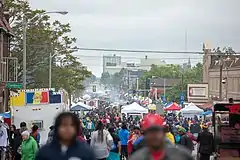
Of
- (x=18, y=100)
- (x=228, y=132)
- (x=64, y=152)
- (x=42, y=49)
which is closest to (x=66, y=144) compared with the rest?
(x=64, y=152)

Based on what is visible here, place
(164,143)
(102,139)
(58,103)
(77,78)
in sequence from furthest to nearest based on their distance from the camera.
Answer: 1. (77,78)
2. (58,103)
3. (102,139)
4. (164,143)

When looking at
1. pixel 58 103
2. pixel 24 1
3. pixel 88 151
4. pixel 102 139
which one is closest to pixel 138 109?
pixel 24 1

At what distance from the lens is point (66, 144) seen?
707cm

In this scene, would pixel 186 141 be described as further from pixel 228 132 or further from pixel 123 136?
pixel 123 136

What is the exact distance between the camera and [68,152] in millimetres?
7059

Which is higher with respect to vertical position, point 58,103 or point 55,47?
point 55,47

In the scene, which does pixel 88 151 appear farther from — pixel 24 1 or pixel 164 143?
pixel 24 1

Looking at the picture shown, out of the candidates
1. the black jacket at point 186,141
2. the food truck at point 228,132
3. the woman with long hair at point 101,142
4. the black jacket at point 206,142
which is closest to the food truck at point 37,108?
the black jacket at point 186,141

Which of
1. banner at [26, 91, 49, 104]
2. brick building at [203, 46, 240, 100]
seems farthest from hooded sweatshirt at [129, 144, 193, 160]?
brick building at [203, 46, 240, 100]

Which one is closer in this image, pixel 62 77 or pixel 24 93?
pixel 24 93

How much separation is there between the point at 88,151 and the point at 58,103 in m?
21.6

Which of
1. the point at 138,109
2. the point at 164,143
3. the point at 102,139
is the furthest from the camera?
the point at 138,109

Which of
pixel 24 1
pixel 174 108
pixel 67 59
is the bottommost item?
pixel 174 108

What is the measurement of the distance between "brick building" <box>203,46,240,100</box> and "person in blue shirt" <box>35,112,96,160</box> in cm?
5620
